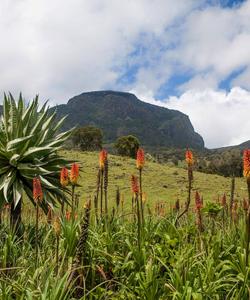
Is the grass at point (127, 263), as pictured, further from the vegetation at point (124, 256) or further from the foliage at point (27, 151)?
the foliage at point (27, 151)

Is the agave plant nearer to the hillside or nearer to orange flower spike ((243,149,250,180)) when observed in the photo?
orange flower spike ((243,149,250,180))

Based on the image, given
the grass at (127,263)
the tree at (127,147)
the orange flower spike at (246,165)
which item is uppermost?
the tree at (127,147)

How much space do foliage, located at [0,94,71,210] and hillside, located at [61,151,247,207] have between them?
22.9 metres

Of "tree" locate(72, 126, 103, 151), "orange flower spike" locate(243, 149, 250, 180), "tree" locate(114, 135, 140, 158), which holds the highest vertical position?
"tree" locate(72, 126, 103, 151)

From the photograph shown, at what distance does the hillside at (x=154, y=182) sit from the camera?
120 feet

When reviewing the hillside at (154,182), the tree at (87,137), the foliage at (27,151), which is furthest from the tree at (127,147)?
the foliage at (27,151)

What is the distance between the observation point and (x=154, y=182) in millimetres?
42094

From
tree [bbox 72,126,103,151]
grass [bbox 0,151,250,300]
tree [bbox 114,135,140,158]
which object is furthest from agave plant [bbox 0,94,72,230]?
tree [bbox 72,126,103,151]

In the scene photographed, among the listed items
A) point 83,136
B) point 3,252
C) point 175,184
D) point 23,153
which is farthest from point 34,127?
point 83,136

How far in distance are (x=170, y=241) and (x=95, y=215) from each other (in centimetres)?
183

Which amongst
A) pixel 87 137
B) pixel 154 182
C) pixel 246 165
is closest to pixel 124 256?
pixel 246 165

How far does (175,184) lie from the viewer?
41.8 m

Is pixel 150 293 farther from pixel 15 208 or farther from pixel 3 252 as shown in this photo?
pixel 15 208

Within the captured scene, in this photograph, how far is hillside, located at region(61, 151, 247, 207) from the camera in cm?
3657
